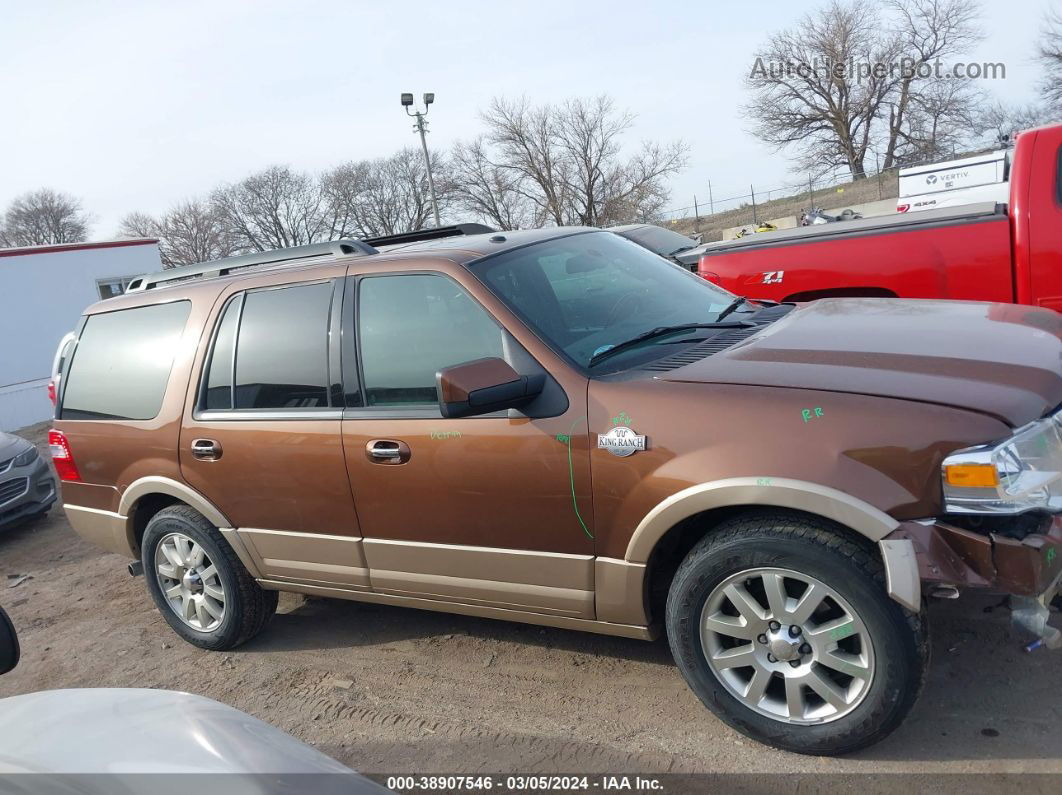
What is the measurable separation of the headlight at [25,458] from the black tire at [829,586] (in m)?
6.94

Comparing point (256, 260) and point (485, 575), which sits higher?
point (256, 260)

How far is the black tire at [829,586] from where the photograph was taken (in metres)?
2.71

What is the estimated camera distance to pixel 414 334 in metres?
3.69

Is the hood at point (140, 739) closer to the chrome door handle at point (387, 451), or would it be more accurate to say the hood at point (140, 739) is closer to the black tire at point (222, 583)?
the chrome door handle at point (387, 451)

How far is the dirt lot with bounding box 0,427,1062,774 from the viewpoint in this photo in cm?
299

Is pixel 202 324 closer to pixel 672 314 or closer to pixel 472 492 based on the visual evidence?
pixel 472 492

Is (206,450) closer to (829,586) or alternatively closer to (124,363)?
(124,363)

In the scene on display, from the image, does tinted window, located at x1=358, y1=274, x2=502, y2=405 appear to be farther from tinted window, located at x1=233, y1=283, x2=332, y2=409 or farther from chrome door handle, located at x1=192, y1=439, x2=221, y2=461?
chrome door handle, located at x1=192, y1=439, x2=221, y2=461

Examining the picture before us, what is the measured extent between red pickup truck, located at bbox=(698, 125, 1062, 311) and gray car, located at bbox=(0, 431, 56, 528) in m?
6.40

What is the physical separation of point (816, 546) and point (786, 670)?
1.61ft

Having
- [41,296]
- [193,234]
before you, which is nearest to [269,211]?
[193,234]

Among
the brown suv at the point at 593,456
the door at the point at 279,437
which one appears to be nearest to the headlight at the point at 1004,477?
the brown suv at the point at 593,456

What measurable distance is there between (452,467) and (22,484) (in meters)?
6.00

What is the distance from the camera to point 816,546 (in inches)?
109
